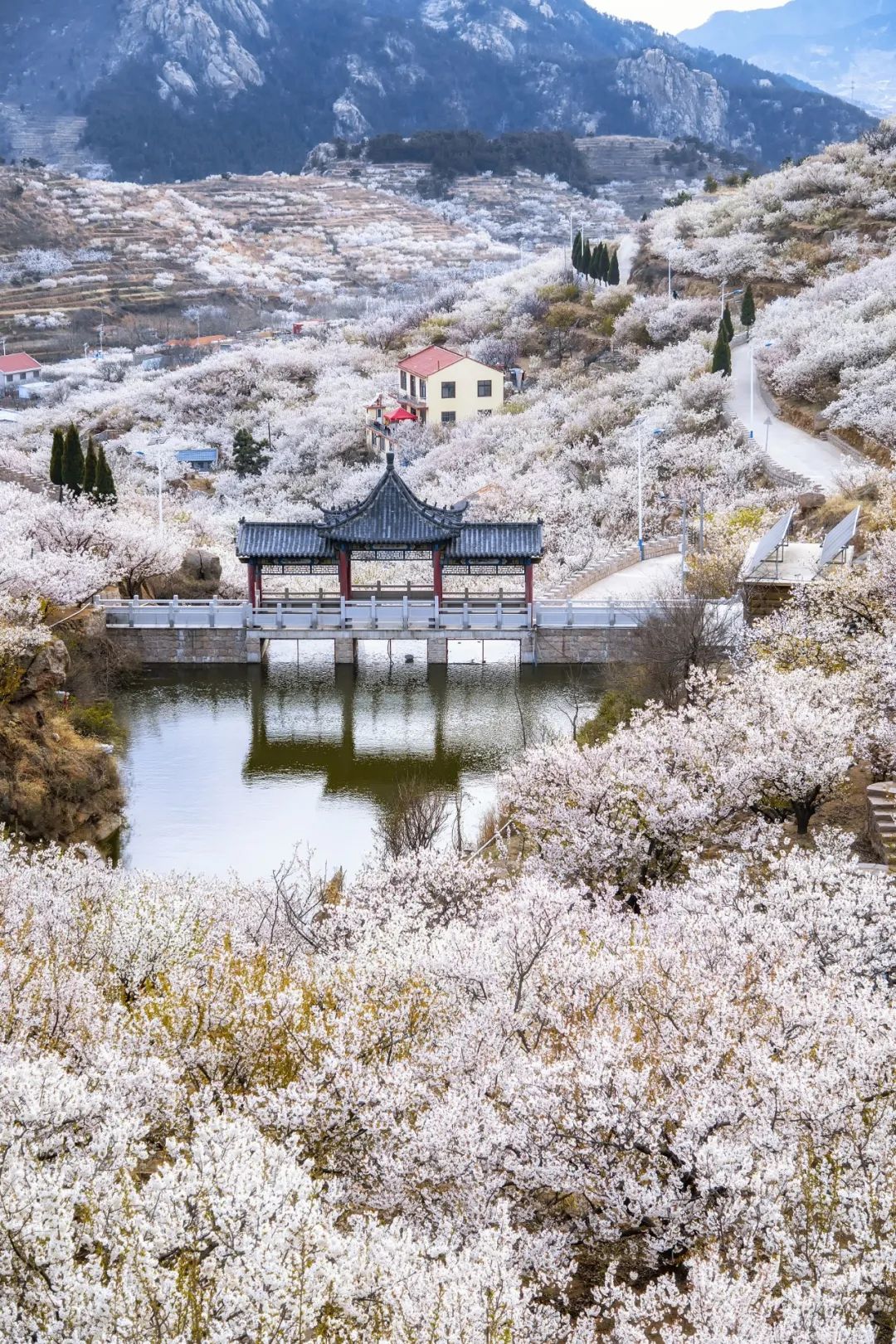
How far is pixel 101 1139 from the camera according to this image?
9195 mm

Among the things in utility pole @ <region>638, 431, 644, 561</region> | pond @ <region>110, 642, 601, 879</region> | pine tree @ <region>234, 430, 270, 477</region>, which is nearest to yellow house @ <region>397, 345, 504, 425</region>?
pine tree @ <region>234, 430, 270, 477</region>

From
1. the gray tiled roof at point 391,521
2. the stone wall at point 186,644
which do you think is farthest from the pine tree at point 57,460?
the gray tiled roof at point 391,521

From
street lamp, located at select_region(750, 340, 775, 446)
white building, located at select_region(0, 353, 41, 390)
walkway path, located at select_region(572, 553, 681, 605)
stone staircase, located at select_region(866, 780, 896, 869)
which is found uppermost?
→ white building, located at select_region(0, 353, 41, 390)

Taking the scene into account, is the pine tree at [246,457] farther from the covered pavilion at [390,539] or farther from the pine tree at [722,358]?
the covered pavilion at [390,539]

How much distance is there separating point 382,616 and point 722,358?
28249 mm

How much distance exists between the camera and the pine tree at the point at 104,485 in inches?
1786

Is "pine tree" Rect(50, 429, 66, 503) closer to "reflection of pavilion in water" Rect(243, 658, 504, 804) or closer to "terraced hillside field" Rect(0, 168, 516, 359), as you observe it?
"reflection of pavilion in water" Rect(243, 658, 504, 804)

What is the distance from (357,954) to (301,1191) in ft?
20.3

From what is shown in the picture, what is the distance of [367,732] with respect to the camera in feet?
114

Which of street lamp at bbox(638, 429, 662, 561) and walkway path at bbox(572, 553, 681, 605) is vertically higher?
street lamp at bbox(638, 429, 662, 561)

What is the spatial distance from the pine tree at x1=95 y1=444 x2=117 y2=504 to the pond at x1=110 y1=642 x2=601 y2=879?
8702mm

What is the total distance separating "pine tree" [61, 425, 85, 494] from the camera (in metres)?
45.1

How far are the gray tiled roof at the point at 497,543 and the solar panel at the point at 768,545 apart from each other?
618 cm

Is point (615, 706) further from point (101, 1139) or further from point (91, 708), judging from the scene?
point (101, 1139)
